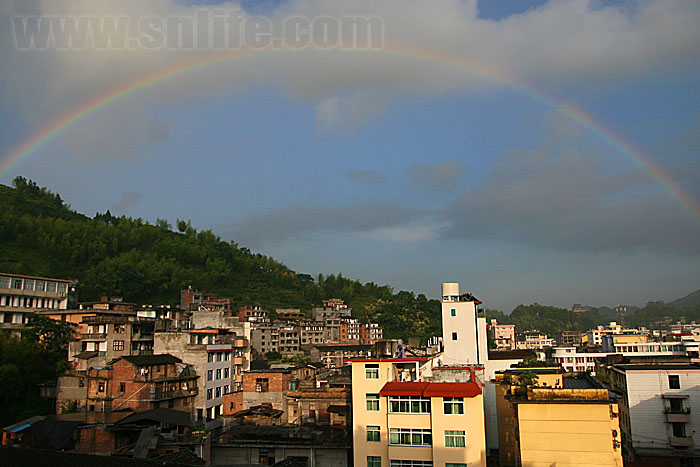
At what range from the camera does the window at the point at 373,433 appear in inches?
873

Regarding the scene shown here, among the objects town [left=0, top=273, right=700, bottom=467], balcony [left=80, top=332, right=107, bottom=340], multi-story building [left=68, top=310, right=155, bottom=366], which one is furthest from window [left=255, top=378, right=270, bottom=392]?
balcony [left=80, top=332, right=107, bottom=340]

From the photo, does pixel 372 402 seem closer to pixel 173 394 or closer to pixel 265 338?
pixel 173 394

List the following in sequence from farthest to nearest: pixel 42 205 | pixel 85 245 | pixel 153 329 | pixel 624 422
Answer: pixel 42 205 < pixel 85 245 < pixel 153 329 < pixel 624 422

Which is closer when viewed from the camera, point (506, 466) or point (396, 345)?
point (506, 466)

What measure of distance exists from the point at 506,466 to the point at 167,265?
82308mm

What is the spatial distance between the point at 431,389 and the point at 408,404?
1258 mm

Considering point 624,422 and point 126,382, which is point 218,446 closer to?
point 126,382

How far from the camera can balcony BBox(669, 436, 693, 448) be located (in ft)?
99.1

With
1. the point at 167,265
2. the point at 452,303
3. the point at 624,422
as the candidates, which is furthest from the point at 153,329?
the point at 167,265

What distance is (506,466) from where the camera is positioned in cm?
2531

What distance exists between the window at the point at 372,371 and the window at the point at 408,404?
1.62 metres

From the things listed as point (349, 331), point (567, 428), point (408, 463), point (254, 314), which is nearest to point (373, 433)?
point (408, 463)

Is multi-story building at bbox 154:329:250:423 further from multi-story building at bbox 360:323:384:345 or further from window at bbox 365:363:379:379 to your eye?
multi-story building at bbox 360:323:384:345

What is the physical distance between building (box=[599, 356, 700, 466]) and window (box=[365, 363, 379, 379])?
57.1ft
